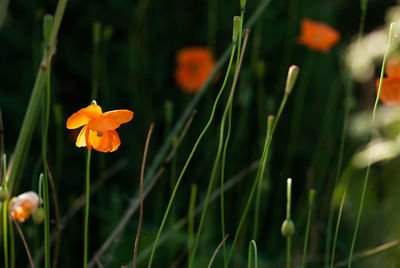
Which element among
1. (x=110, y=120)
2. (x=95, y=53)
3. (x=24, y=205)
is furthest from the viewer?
(x=95, y=53)

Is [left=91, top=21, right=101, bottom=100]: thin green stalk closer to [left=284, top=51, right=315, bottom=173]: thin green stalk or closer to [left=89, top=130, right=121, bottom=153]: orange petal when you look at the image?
[left=89, top=130, right=121, bottom=153]: orange petal

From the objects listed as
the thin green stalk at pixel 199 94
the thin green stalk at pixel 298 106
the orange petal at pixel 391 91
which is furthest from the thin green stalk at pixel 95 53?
the thin green stalk at pixel 298 106

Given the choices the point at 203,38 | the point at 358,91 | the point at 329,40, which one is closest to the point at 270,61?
the point at 203,38

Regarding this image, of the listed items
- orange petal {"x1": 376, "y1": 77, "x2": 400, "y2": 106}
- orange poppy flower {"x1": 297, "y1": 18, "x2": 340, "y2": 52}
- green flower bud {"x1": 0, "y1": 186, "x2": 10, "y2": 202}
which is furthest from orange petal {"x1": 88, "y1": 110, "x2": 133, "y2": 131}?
orange poppy flower {"x1": 297, "y1": 18, "x2": 340, "y2": 52}

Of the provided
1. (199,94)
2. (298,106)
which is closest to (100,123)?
(199,94)

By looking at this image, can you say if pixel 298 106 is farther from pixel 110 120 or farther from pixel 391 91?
pixel 110 120

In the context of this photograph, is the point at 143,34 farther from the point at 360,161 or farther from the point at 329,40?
the point at 360,161

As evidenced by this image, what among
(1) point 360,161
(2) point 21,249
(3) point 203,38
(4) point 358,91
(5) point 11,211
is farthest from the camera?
(4) point 358,91
